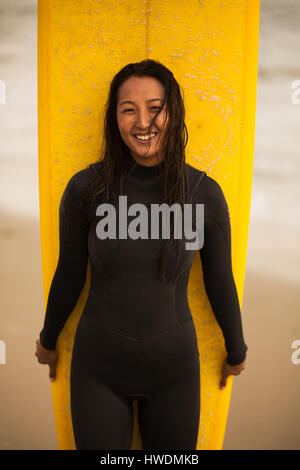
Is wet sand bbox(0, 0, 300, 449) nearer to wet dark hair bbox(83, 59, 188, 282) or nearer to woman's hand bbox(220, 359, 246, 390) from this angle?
woman's hand bbox(220, 359, 246, 390)

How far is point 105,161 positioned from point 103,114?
17cm

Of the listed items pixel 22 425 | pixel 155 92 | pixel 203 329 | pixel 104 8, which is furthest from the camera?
pixel 22 425

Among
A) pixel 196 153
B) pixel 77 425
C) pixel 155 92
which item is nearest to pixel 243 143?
pixel 196 153

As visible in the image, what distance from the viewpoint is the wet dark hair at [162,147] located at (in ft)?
2.72

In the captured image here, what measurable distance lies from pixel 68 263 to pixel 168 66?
24.4 inches

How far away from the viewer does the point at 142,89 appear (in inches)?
31.8

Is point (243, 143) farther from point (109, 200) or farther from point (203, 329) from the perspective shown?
point (203, 329)

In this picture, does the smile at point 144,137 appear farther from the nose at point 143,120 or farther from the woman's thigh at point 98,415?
the woman's thigh at point 98,415

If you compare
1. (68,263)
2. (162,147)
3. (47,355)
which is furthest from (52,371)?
(162,147)

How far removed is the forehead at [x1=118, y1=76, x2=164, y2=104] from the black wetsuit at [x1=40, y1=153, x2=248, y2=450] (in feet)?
0.54

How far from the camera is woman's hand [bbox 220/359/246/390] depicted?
104 cm

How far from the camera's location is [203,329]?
107 cm

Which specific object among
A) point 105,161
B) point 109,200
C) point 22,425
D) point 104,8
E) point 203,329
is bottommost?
point 22,425

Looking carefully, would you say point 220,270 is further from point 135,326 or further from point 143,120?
point 143,120
